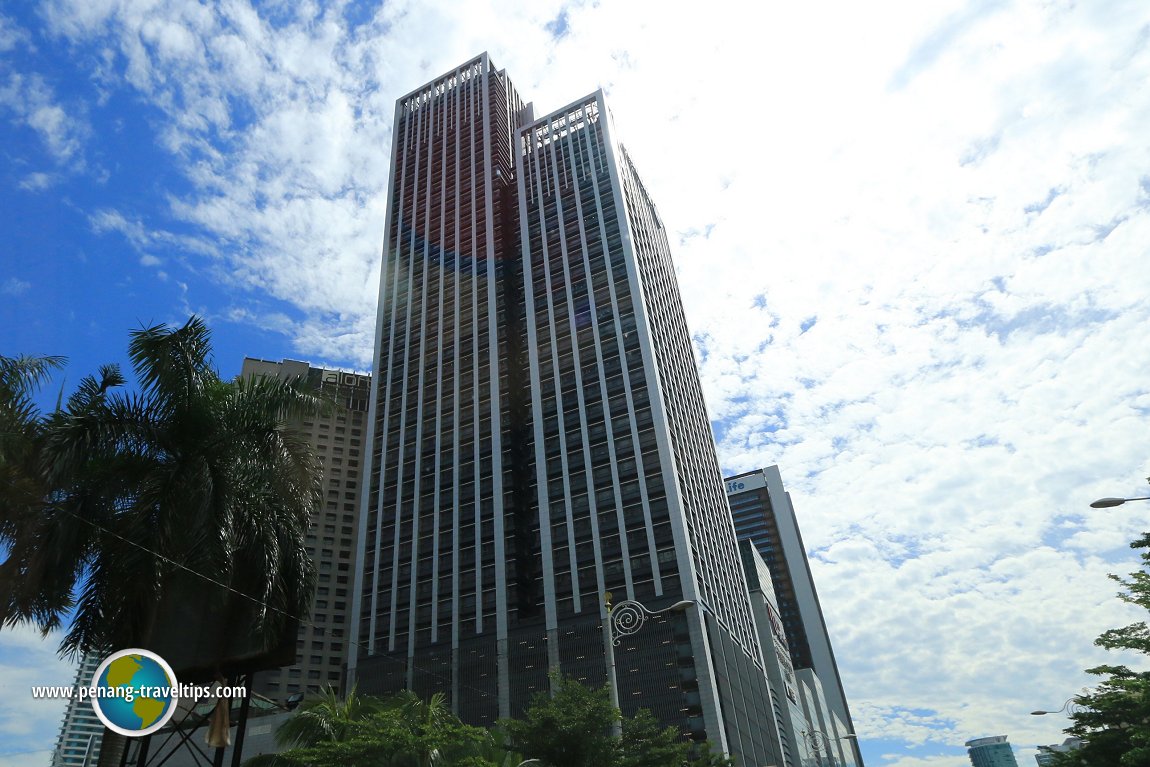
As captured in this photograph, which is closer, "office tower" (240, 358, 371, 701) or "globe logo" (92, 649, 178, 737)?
"globe logo" (92, 649, 178, 737)

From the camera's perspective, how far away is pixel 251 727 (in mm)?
66062

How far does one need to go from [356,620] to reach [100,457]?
74.7 metres

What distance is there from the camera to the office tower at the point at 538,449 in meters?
70.6

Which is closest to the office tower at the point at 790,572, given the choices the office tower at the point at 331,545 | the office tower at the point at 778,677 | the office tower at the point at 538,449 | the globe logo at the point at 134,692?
the office tower at the point at 778,677

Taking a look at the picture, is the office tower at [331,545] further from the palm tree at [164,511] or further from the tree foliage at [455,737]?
the palm tree at [164,511]

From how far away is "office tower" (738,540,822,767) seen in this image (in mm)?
96062

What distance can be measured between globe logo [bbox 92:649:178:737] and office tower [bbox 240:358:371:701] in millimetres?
84738

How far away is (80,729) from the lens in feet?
45.8

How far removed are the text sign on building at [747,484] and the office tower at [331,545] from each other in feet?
332

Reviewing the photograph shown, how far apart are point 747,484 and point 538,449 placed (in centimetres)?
11738

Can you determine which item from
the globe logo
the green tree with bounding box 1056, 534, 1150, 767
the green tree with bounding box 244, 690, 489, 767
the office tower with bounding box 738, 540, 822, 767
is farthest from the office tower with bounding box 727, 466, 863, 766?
the globe logo

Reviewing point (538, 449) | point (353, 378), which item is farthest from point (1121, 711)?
point (353, 378)

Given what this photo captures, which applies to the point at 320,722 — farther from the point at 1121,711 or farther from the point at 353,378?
the point at 353,378

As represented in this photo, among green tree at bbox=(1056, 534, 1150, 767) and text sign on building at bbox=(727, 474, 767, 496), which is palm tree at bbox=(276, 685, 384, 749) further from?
text sign on building at bbox=(727, 474, 767, 496)
